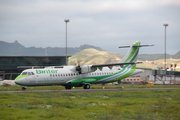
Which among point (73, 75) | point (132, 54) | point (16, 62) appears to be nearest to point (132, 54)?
point (132, 54)

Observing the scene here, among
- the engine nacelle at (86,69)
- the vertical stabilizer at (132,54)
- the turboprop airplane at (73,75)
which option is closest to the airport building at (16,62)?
the vertical stabilizer at (132,54)

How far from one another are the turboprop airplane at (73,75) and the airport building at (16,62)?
96.6ft

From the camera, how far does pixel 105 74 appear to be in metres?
36.6

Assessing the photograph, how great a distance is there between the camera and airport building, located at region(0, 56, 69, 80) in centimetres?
6236

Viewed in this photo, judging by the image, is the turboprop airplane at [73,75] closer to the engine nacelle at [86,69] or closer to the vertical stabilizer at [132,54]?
the engine nacelle at [86,69]

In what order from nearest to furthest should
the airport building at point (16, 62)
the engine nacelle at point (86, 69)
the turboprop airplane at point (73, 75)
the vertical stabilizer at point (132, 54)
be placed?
the turboprop airplane at point (73, 75) → the engine nacelle at point (86, 69) → the vertical stabilizer at point (132, 54) → the airport building at point (16, 62)

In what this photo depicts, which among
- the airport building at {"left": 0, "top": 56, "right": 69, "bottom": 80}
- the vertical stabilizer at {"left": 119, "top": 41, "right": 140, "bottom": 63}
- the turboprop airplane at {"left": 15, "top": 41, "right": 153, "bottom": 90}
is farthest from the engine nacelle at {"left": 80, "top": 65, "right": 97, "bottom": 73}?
the airport building at {"left": 0, "top": 56, "right": 69, "bottom": 80}

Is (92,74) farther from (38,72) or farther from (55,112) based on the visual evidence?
(55,112)

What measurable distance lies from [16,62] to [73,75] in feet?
114

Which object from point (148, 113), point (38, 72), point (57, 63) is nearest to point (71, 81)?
point (38, 72)

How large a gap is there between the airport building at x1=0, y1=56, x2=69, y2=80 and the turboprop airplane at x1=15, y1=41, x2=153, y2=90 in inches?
1159

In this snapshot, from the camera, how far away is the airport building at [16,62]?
62.4m

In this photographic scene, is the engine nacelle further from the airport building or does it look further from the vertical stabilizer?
the airport building

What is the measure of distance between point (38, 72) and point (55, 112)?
61.0ft
